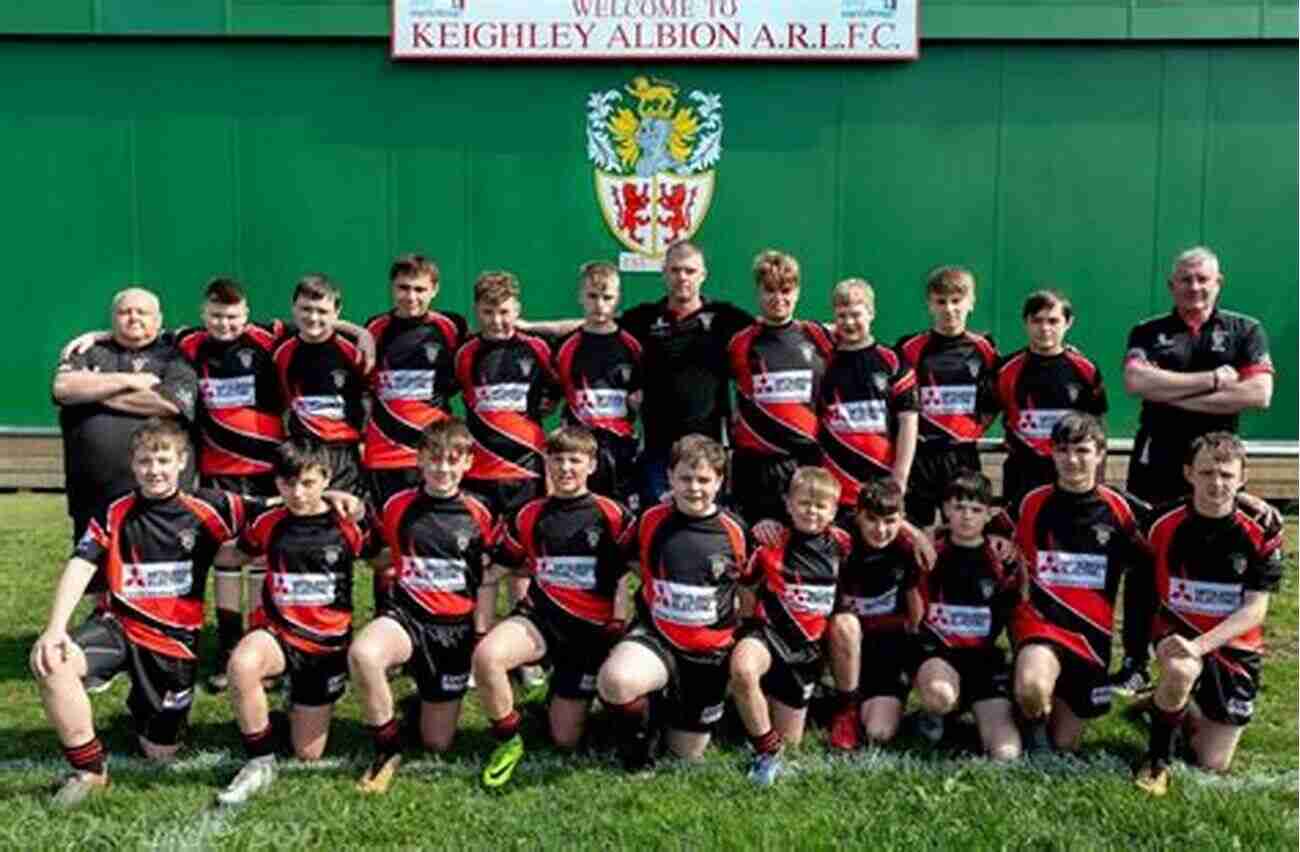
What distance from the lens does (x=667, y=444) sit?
216 inches

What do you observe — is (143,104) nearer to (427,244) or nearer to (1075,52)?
(427,244)

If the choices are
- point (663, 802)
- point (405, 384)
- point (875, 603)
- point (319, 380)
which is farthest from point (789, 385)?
point (319, 380)

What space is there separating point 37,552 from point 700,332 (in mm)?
4552

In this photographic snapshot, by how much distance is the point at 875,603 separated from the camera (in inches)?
186

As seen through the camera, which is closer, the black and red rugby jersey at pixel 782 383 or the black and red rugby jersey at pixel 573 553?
the black and red rugby jersey at pixel 573 553

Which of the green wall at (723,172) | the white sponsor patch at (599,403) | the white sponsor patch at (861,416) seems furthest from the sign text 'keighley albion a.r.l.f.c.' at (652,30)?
the white sponsor patch at (861,416)

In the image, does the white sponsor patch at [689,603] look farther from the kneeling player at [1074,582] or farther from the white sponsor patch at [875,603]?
the kneeling player at [1074,582]

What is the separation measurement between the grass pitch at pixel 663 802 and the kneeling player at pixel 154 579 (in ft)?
0.78

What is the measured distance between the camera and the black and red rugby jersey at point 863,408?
16.7 feet

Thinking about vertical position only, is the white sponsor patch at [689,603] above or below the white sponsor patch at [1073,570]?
below

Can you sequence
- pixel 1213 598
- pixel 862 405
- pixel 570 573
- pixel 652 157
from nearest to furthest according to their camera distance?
pixel 1213 598 → pixel 570 573 → pixel 862 405 → pixel 652 157

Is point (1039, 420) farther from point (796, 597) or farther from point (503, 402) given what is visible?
point (503, 402)

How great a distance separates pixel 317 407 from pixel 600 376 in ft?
3.98

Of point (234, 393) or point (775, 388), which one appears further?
point (234, 393)
